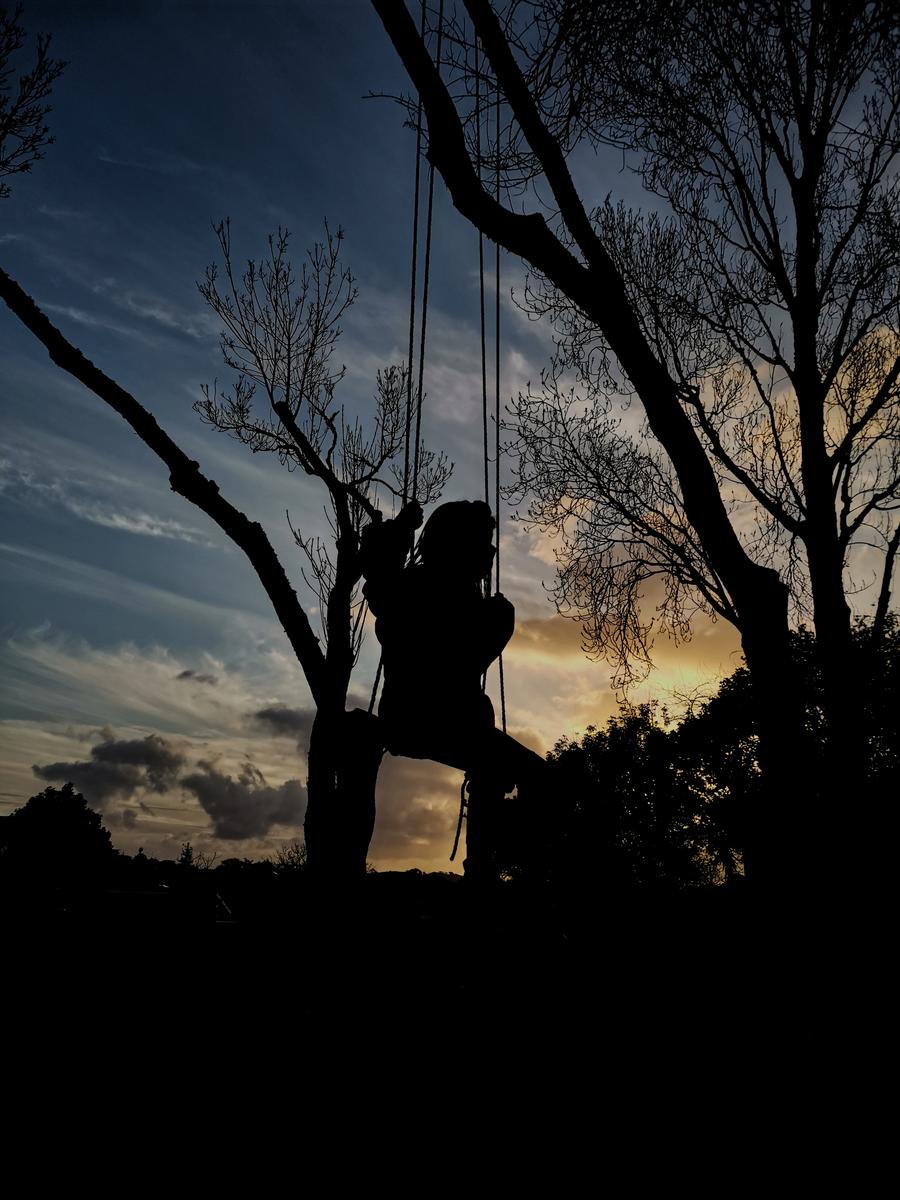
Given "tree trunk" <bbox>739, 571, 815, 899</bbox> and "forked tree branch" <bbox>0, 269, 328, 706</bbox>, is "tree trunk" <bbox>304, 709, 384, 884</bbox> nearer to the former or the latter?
"tree trunk" <bbox>739, 571, 815, 899</bbox>

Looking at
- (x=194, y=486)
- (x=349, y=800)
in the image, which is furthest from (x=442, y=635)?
(x=194, y=486)

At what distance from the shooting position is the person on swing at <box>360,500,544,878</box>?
3.67 meters

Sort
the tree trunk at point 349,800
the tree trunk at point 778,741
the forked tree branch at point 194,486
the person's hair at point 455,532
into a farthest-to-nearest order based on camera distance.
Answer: the forked tree branch at point 194,486
the tree trunk at point 778,741
the tree trunk at point 349,800
the person's hair at point 455,532

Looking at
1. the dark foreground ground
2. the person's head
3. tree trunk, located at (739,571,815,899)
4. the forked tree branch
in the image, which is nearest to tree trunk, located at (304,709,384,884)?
the dark foreground ground

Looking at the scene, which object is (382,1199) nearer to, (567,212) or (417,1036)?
(417,1036)

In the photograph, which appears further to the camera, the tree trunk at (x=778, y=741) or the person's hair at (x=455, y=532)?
the tree trunk at (x=778, y=741)

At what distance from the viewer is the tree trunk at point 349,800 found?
391 centimetres

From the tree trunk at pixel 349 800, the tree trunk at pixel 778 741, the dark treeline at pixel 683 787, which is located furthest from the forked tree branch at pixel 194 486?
the dark treeline at pixel 683 787

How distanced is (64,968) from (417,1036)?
1.96 m

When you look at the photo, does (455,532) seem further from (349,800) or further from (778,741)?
(778,741)

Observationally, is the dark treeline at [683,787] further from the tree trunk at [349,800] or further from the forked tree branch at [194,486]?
the tree trunk at [349,800]

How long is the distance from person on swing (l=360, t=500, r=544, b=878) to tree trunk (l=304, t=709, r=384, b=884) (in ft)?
0.57

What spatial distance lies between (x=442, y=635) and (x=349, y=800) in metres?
1.04

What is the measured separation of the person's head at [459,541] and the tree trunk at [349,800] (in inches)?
33.3
